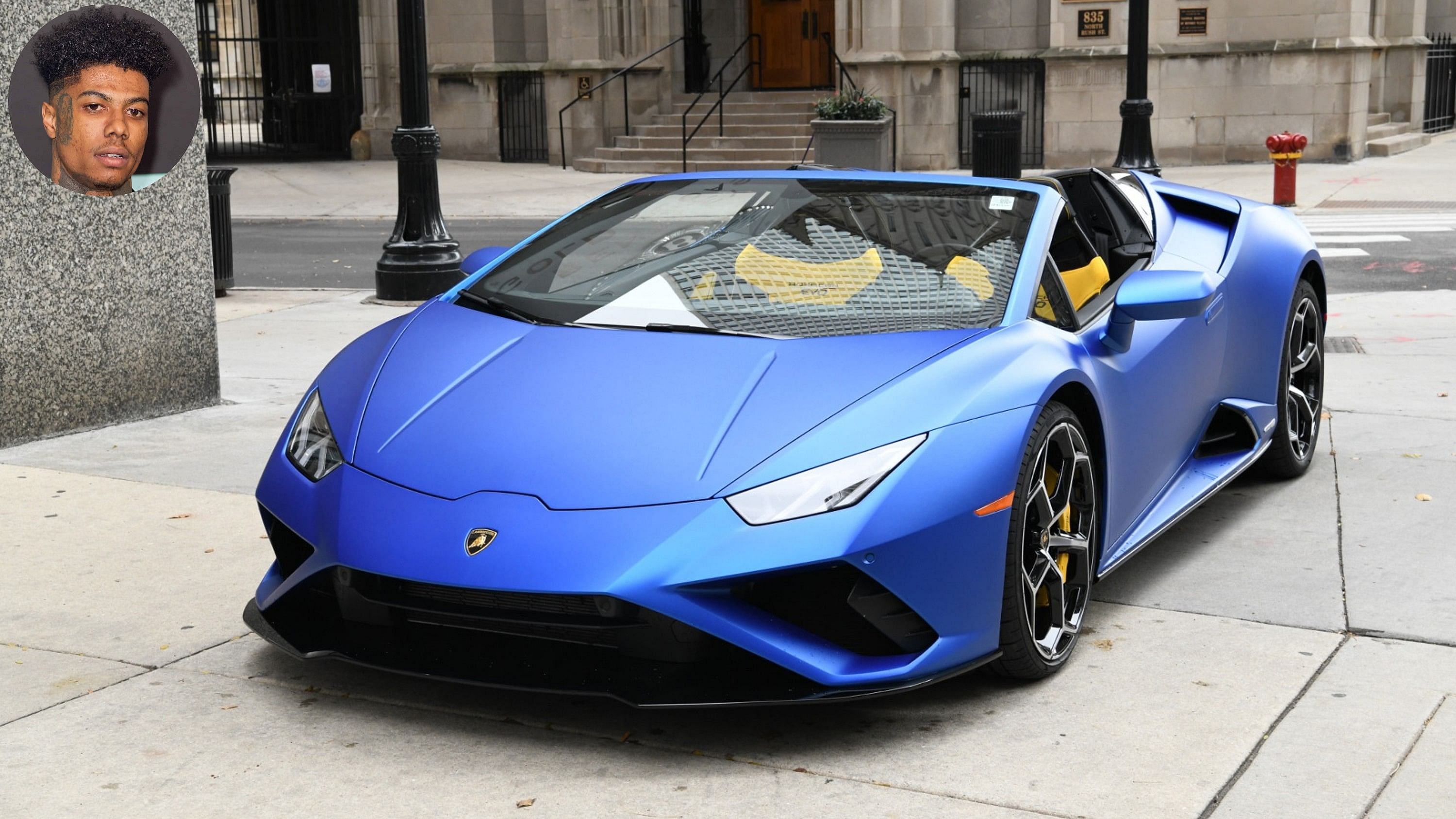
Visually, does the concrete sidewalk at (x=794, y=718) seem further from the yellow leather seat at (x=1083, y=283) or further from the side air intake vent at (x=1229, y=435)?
the yellow leather seat at (x=1083, y=283)

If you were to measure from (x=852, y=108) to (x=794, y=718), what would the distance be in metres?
18.7

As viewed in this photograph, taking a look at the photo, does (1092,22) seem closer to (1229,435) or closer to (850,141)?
(850,141)

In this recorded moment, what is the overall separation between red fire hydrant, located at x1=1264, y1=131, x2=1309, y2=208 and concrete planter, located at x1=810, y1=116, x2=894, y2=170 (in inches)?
212

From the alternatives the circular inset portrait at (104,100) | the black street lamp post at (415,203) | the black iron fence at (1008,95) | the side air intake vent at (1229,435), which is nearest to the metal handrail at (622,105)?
the black iron fence at (1008,95)

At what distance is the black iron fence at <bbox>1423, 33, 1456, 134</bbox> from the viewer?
3050 centimetres

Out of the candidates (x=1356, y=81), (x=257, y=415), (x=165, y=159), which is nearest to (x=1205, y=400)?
(x=257, y=415)

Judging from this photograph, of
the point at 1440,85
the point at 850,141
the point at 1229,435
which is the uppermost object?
the point at 1440,85

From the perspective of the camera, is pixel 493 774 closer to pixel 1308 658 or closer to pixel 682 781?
pixel 682 781

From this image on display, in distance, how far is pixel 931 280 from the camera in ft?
14.7

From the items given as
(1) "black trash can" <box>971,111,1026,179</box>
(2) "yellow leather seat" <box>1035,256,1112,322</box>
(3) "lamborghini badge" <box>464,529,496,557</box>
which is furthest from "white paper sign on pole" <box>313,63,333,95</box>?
(3) "lamborghini badge" <box>464,529,496,557</box>

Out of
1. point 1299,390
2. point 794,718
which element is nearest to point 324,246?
point 1299,390

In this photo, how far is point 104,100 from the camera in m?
7.35

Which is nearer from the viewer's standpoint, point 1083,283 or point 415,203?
point 1083,283

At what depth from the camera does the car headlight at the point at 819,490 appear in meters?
3.52
